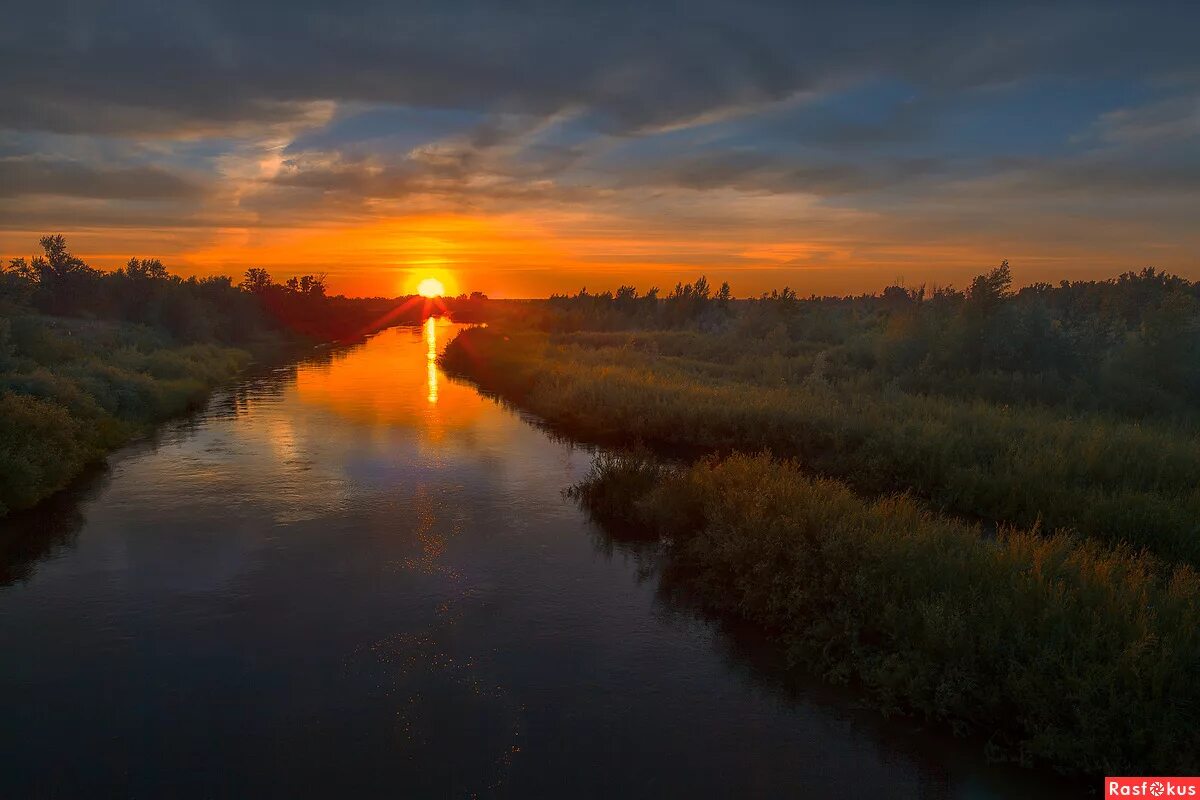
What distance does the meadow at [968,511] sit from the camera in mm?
7730

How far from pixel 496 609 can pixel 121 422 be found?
19.8 m

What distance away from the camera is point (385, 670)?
9.40 metres

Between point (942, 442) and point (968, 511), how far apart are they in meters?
2.54

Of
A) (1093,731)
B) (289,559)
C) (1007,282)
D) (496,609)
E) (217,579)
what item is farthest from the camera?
(1007,282)

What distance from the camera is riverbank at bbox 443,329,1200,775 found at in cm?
745

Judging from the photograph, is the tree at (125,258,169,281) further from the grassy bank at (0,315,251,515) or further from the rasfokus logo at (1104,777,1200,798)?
the rasfokus logo at (1104,777,1200,798)

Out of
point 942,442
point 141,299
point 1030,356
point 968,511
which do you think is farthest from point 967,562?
point 141,299

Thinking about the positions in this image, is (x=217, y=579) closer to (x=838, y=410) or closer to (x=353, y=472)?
(x=353, y=472)

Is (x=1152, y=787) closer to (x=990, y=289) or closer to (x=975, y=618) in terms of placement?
(x=975, y=618)

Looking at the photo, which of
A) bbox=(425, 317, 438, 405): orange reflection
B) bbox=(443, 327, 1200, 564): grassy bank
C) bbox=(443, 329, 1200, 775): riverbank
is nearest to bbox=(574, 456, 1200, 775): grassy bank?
bbox=(443, 329, 1200, 775): riverbank

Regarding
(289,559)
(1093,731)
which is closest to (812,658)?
(1093,731)

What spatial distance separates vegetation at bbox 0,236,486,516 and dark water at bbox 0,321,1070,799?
187cm

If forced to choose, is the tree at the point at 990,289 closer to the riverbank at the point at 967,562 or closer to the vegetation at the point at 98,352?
the riverbank at the point at 967,562

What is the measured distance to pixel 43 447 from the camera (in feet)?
56.3
